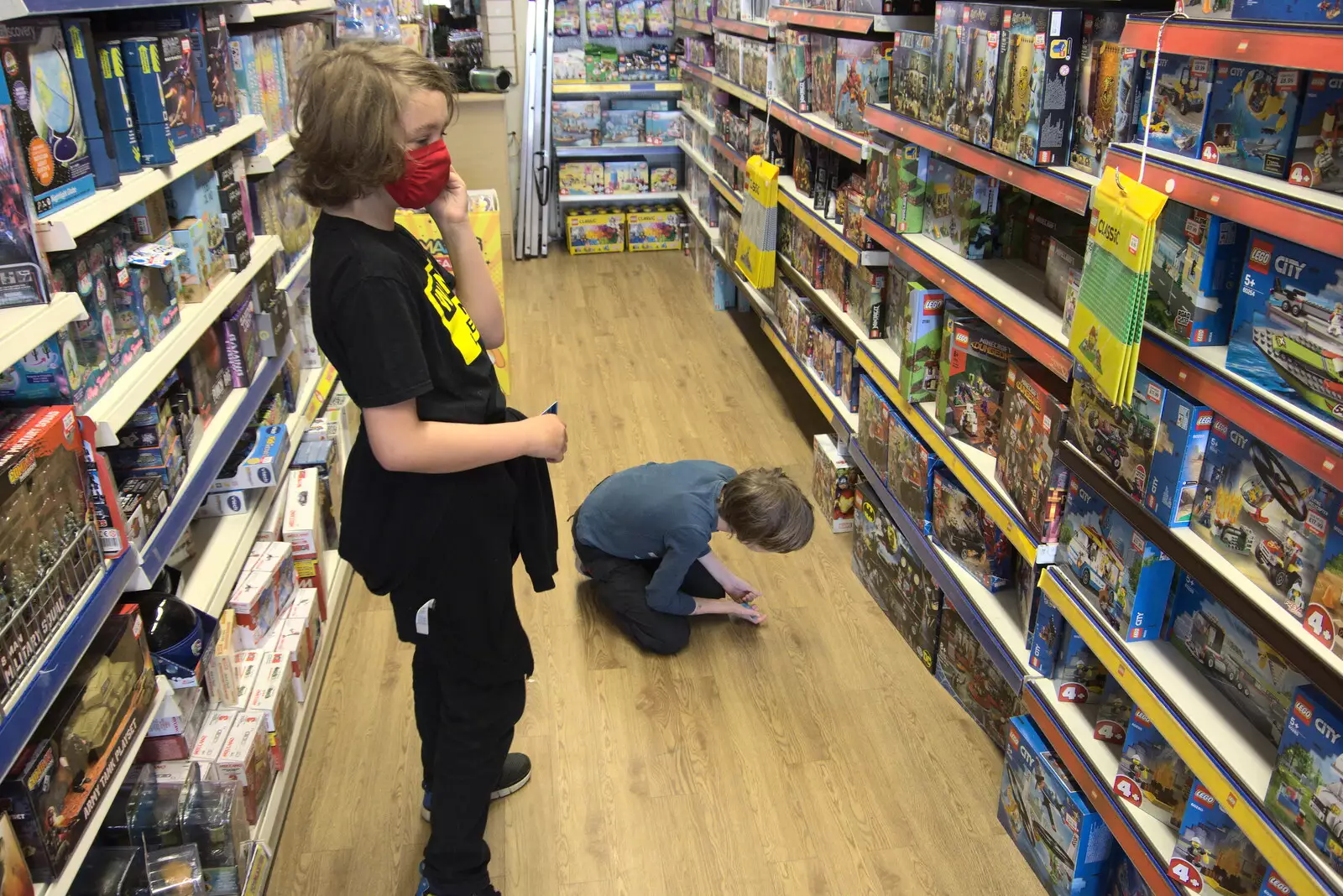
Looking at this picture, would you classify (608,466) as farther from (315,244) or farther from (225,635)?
(315,244)

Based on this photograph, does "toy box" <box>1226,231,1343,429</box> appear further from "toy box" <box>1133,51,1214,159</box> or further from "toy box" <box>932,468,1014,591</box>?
"toy box" <box>932,468,1014,591</box>

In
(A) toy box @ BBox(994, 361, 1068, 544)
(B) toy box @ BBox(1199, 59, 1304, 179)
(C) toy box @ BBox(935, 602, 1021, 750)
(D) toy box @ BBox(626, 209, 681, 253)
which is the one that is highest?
(B) toy box @ BBox(1199, 59, 1304, 179)

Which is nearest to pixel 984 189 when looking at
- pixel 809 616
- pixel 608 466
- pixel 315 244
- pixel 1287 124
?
pixel 1287 124

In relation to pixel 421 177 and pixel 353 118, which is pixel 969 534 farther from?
pixel 353 118

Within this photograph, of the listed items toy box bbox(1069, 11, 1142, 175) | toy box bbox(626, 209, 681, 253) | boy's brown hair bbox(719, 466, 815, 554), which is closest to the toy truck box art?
toy box bbox(1069, 11, 1142, 175)

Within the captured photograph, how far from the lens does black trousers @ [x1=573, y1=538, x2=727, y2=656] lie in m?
3.17

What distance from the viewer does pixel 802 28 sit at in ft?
14.1

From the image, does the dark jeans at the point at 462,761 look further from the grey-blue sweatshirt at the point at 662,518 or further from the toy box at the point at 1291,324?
the toy box at the point at 1291,324

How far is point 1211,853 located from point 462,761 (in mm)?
1416

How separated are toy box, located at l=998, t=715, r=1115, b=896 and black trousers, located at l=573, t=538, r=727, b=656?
42.3 inches

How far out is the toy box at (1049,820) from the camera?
85.2 inches

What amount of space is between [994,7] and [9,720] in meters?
2.30

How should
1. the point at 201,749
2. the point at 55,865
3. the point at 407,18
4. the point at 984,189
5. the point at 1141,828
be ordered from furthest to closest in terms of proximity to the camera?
the point at 407,18 → the point at 984,189 → the point at 201,749 → the point at 1141,828 → the point at 55,865

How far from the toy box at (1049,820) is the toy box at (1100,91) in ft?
4.16
